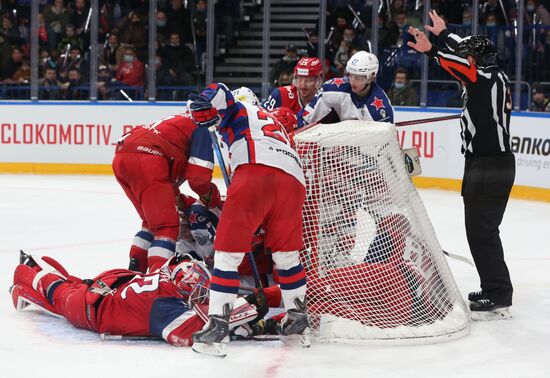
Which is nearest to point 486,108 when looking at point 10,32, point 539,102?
point 539,102

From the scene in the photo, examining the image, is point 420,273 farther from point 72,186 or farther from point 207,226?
point 72,186

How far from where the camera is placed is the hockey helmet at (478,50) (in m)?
4.62

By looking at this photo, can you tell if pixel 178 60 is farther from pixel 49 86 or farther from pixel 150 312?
pixel 150 312

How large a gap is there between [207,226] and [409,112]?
4982 mm

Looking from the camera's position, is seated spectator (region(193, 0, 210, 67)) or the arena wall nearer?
the arena wall

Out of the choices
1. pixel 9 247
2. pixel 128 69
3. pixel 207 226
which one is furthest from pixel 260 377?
pixel 128 69

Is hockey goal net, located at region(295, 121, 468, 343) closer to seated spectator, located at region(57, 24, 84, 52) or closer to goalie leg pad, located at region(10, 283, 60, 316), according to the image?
goalie leg pad, located at region(10, 283, 60, 316)

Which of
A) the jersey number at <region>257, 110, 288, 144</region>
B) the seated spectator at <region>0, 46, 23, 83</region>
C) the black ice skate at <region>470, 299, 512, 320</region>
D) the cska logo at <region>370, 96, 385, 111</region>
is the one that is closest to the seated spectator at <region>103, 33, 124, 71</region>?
→ the seated spectator at <region>0, 46, 23, 83</region>

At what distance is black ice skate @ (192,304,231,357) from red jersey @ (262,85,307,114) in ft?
6.66

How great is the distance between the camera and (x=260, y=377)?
3725 millimetres

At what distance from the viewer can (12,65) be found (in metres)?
10.5

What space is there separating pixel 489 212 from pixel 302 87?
4.61ft

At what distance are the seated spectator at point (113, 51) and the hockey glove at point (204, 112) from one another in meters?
6.66

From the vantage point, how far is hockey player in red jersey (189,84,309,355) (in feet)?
12.9
